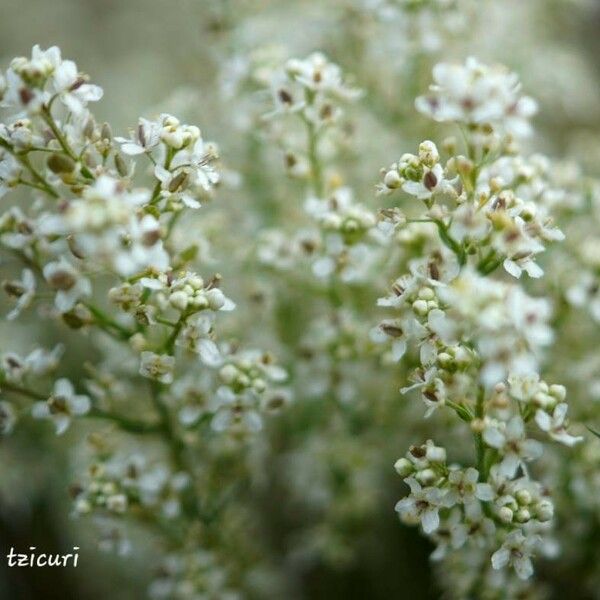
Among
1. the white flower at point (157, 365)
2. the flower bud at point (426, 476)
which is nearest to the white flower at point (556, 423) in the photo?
the flower bud at point (426, 476)

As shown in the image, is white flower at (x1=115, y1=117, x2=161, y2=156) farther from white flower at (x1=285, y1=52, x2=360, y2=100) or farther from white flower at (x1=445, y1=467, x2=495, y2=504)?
white flower at (x1=445, y1=467, x2=495, y2=504)

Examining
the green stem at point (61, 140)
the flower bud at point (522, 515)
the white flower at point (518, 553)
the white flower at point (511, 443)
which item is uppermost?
the green stem at point (61, 140)

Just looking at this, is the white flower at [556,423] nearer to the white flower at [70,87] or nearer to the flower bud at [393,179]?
the flower bud at [393,179]

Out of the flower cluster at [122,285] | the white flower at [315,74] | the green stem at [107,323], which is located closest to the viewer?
the flower cluster at [122,285]

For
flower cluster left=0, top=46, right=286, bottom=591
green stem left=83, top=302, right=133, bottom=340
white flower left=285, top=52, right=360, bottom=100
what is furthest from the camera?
white flower left=285, top=52, right=360, bottom=100

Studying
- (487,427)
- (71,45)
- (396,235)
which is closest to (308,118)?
(396,235)

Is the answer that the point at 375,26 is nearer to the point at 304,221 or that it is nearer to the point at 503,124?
the point at 304,221

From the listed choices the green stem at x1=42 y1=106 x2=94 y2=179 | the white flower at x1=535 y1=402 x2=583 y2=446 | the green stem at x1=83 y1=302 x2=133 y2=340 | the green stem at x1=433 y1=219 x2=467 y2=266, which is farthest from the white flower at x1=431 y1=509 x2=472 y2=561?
the green stem at x1=42 y1=106 x2=94 y2=179
